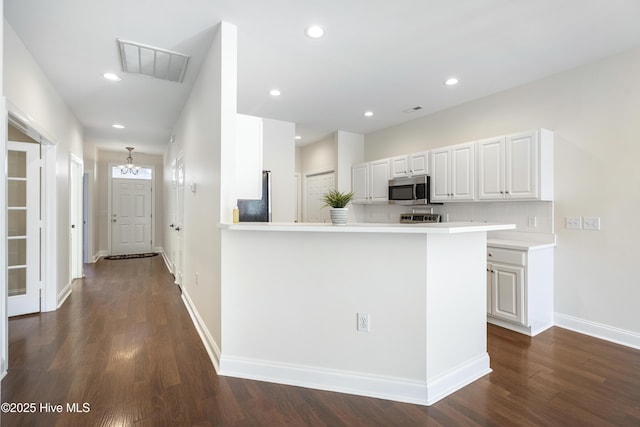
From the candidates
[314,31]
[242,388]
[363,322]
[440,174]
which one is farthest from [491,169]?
[242,388]

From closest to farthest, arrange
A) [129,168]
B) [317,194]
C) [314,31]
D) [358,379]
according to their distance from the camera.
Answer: [358,379]
[314,31]
[317,194]
[129,168]

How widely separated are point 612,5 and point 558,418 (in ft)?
9.47

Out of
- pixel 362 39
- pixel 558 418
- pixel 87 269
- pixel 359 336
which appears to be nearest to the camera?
pixel 558 418

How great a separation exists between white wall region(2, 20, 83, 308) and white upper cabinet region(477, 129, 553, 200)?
4688mm

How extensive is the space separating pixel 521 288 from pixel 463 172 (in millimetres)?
1571

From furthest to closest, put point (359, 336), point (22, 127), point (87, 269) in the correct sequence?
point (87, 269)
point (22, 127)
point (359, 336)

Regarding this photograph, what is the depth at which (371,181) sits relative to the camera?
536cm

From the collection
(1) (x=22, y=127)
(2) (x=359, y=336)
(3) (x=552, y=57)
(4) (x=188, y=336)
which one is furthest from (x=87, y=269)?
(3) (x=552, y=57)

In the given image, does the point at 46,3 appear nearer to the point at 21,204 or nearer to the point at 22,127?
the point at 22,127

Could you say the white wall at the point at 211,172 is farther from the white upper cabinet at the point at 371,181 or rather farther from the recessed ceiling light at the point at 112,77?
the white upper cabinet at the point at 371,181

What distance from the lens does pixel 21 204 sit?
340 cm

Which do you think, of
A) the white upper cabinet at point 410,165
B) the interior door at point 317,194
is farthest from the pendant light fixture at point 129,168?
the white upper cabinet at point 410,165

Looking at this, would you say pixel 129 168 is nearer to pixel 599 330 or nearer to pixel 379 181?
pixel 379 181

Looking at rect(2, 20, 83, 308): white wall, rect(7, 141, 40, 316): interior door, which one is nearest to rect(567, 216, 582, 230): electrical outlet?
rect(2, 20, 83, 308): white wall
